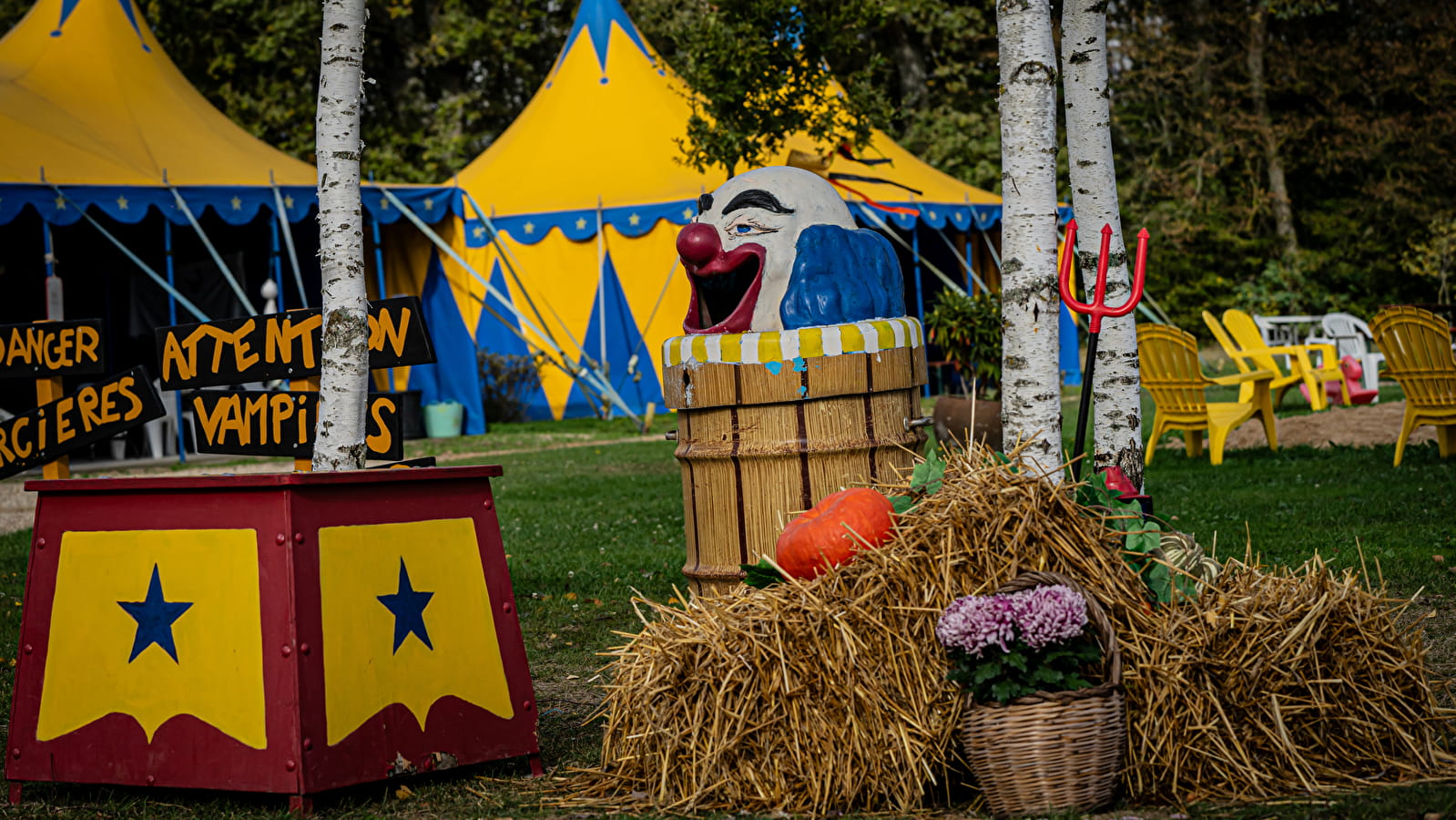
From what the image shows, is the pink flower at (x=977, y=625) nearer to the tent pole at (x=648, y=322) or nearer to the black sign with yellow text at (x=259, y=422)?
the black sign with yellow text at (x=259, y=422)

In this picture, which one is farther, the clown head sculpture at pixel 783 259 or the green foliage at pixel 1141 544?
the clown head sculpture at pixel 783 259

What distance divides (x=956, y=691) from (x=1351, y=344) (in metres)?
16.4

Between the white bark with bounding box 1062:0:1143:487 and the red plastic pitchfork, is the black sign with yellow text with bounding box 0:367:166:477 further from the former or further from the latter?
the white bark with bounding box 1062:0:1143:487

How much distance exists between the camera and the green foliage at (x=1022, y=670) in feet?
10.6

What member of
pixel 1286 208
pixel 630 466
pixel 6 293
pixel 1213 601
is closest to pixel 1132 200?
pixel 1286 208

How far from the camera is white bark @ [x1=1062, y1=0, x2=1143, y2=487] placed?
231 inches

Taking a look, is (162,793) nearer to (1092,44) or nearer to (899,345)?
(899,345)

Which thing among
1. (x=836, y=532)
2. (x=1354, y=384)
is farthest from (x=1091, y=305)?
(x=1354, y=384)

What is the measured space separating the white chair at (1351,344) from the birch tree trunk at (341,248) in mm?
13576

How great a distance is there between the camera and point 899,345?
5.32 meters

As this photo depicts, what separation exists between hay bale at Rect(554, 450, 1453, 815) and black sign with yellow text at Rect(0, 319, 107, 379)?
2.33 meters

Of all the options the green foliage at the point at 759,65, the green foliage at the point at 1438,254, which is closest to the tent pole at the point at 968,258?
the green foliage at the point at 759,65

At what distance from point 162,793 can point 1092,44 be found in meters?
4.47

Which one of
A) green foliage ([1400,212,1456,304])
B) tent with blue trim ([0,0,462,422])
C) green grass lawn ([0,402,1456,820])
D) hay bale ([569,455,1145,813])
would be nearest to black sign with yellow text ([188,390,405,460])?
green grass lawn ([0,402,1456,820])
